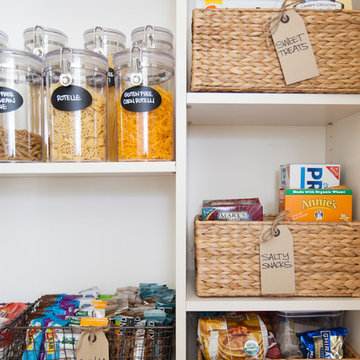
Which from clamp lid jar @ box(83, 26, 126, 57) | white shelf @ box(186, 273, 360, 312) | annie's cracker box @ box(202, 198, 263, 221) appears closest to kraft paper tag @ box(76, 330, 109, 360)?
white shelf @ box(186, 273, 360, 312)

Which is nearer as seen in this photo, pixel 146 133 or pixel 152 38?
pixel 146 133

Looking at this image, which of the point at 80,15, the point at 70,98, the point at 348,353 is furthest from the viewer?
the point at 80,15

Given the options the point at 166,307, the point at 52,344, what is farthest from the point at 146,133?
the point at 52,344

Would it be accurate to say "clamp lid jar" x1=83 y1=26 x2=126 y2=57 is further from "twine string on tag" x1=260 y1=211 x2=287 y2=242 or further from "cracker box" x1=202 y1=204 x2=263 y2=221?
"twine string on tag" x1=260 y1=211 x2=287 y2=242

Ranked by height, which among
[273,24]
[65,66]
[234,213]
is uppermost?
[273,24]

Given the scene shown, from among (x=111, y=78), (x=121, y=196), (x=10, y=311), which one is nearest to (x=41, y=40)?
(x=111, y=78)

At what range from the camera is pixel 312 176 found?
3.35 ft

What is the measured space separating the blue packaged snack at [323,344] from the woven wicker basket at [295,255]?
0.45 feet

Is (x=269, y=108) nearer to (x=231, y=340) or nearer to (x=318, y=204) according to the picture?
(x=318, y=204)

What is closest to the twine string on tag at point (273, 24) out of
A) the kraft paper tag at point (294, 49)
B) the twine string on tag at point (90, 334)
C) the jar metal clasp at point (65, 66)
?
the kraft paper tag at point (294, 49)

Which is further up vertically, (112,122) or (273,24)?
(273,24)

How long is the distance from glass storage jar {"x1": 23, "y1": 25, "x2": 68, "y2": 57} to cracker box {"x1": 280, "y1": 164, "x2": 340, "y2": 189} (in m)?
0.80

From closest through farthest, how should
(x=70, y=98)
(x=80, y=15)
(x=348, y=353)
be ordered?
(x=70, y=98)
(x=348, y=353)
(x=80, y=15)

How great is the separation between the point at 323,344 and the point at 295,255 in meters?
0.28
